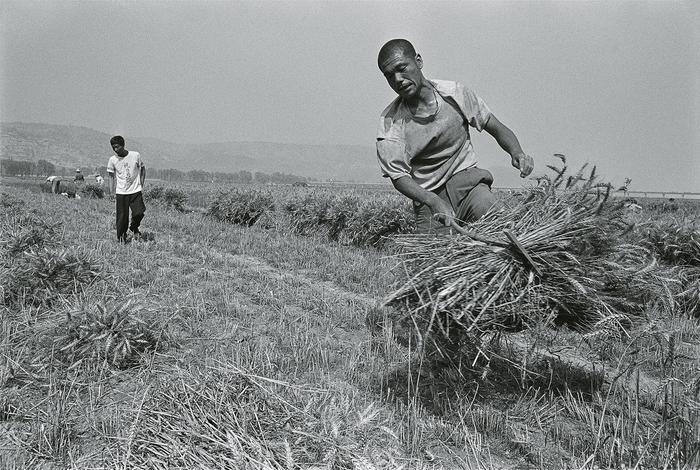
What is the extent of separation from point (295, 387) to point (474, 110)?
208 cm

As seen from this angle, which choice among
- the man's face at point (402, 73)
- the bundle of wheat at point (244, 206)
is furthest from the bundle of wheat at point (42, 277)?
the bundle of wheat at point (244, 206)

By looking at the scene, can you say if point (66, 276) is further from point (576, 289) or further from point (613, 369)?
point (613, 369)

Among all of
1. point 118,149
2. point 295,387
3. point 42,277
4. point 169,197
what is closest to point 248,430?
point 295,387

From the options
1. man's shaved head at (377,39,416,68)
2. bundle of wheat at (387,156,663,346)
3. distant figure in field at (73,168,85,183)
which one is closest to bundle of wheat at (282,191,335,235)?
man's shaved head at (377,39,416,68)

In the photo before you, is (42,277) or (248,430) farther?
(42,277)

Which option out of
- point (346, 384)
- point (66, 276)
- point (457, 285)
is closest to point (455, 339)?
point (457, 285)

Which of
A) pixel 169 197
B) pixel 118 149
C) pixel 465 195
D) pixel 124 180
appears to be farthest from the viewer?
pixel 169 197

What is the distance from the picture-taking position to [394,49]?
2.87m

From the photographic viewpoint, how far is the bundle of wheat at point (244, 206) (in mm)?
13047

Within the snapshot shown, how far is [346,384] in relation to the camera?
2.82m

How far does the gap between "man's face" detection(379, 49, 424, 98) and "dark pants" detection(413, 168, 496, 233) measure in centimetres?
65

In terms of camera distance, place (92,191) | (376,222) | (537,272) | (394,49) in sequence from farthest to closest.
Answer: (92,191) < (376,222) < (394,49) < (537,272)

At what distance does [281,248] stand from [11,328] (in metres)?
5.03

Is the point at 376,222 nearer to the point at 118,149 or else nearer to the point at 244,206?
the point at 118,149
